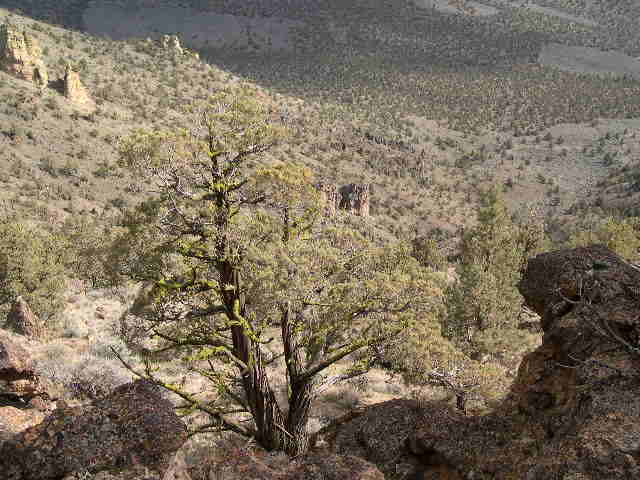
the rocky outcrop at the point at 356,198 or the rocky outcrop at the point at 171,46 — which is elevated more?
the rocky outcrop at the point at 171,46

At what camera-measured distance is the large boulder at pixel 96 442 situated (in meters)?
3.86

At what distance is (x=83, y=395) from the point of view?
9633 mm

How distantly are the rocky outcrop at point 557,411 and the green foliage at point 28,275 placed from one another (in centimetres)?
1251

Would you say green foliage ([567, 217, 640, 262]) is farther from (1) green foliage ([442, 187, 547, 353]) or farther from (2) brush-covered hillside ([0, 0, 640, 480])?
(1) green foliage ([442, 187, 547, 353])

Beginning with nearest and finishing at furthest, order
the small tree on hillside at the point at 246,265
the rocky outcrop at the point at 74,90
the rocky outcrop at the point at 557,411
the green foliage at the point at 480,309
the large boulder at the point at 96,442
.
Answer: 1. the large boulder at the point at 96,442
2. the rocky outcrop at the point at 557,411
3. the small tree on hillside at the point at 246,265
4. the green foliage at the point at 480,309
5. the rocky outcrop at the point at 74,90

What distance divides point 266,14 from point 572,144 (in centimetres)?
10278

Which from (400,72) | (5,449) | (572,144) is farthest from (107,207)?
(400,72)

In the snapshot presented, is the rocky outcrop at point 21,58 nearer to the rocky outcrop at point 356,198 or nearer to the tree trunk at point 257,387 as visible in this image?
the rocky outcrop at point 356,198

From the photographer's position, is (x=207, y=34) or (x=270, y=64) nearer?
(x=270, y=64)

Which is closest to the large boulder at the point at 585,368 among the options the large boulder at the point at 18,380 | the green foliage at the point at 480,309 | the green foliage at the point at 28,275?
the green foliage at the point at 480,309

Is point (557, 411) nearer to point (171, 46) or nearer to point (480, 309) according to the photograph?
point (480, 309)

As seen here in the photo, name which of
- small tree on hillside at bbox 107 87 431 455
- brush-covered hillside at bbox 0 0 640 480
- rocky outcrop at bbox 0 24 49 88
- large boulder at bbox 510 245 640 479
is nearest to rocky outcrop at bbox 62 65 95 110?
brush-covered hillside at bbox 0 0 640 480

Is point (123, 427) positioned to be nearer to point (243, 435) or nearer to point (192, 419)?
point (243, 435)

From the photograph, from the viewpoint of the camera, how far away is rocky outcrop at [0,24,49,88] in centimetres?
4078
